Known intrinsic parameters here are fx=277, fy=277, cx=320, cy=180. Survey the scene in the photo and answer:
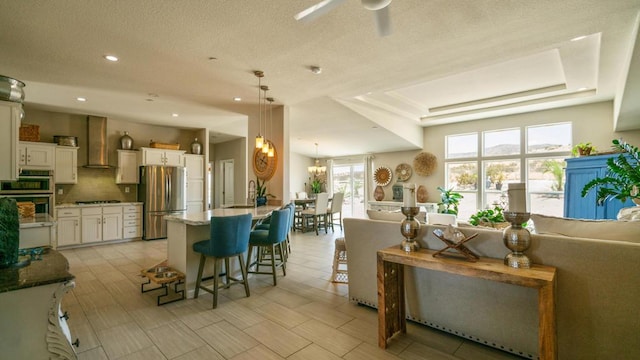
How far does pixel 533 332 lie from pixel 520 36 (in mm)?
2669

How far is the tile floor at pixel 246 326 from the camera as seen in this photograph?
2.06m

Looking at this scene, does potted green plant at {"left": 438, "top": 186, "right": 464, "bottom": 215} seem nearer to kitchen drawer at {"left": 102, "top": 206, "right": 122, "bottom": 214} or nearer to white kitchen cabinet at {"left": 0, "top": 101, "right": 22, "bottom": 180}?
white kitchen cabinet at {"left": 0, "top": 101, "right": 22, "bottom": 180}

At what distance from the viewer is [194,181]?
714cm

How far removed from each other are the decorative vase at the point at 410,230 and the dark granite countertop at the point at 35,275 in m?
2.07

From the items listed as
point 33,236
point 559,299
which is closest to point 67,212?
point 33,236

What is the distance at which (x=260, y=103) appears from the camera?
192 inches

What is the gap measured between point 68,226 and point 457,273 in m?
6.72

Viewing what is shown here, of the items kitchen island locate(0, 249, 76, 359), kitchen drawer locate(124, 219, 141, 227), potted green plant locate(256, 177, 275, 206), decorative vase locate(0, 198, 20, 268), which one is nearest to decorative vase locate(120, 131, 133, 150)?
kitchen drawer locate(124, 219, 141, 227)

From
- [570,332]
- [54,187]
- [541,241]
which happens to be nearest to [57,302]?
[541,241]

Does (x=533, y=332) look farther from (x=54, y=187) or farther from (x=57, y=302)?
(x=54, y=187)

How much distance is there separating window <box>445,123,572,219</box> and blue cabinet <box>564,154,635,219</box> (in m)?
1.18

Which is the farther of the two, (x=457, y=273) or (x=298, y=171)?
(x=298, y=171)

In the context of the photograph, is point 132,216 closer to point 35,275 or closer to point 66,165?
point 66,165

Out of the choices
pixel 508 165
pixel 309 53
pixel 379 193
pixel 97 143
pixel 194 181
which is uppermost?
pixel 309 53
